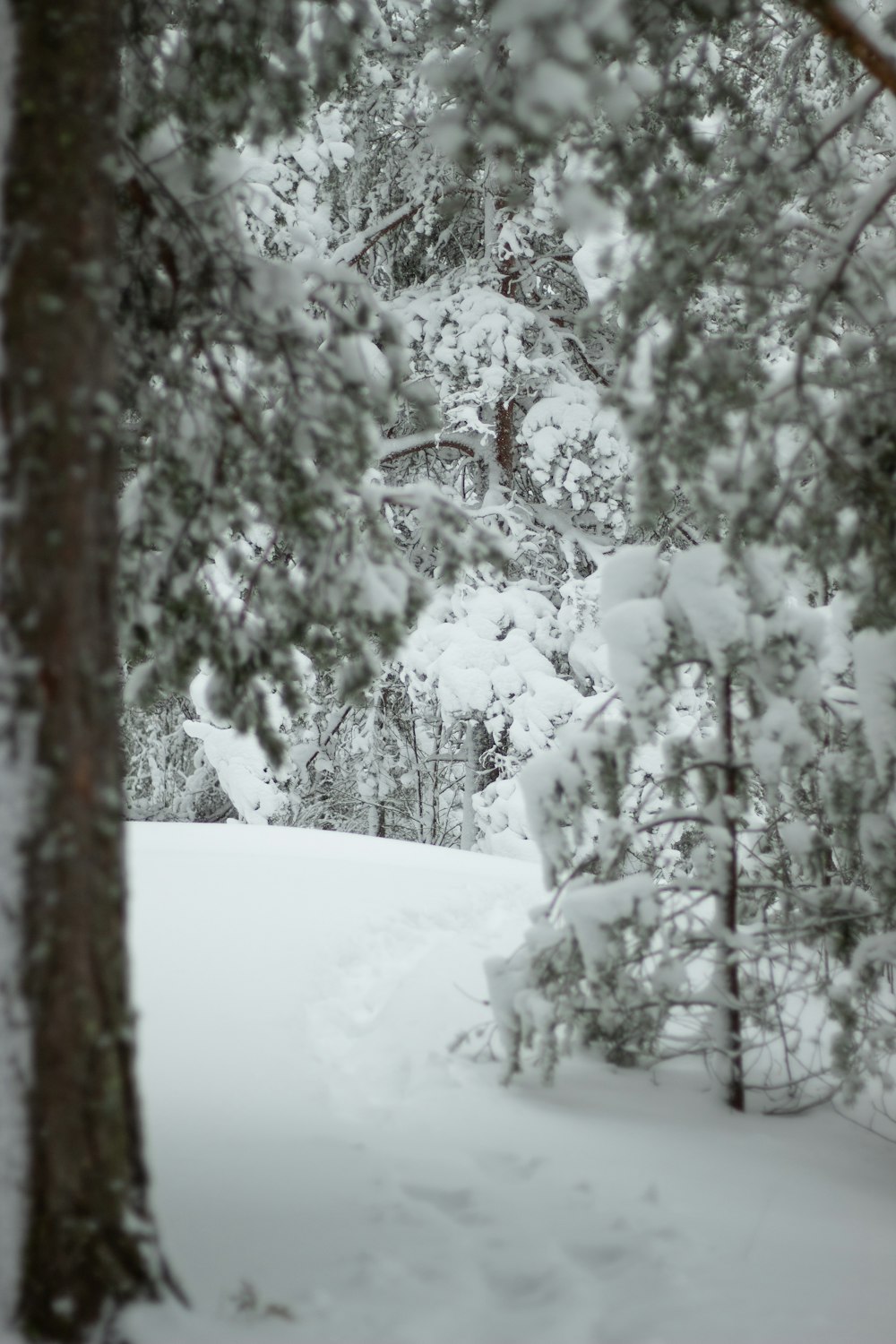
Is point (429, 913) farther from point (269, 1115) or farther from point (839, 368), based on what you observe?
point (839, 368)

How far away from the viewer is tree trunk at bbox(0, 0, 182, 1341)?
2.19 m

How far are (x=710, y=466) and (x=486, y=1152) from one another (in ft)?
8.53

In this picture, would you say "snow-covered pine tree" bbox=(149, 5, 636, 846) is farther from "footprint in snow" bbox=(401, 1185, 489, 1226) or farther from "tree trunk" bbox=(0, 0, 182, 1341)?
"tree trunk" bbox=(0, 0, 182, 1341)

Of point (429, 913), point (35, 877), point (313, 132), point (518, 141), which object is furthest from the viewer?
point (313, 132)

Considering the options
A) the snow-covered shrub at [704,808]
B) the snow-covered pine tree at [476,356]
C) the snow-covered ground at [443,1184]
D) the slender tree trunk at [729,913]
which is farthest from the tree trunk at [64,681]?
the snow-covered pine tree at [476,356]

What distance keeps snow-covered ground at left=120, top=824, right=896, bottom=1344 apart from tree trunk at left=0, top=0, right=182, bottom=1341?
30cm

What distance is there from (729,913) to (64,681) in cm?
303

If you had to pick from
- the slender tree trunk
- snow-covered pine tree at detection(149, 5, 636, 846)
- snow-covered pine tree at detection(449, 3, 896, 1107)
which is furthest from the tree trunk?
snow-covered pine tree at detection(149, 5, 636, 846)

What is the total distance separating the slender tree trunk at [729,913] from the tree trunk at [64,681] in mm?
2667

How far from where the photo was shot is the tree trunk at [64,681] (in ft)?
7.19

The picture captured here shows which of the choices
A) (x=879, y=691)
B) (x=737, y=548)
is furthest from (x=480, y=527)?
(x=879, y=691)

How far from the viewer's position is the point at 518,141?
117 inches

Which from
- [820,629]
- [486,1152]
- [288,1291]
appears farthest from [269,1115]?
[820,629]

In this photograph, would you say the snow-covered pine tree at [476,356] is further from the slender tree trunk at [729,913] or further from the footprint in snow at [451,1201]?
the footprint in snow at [451,1201]
